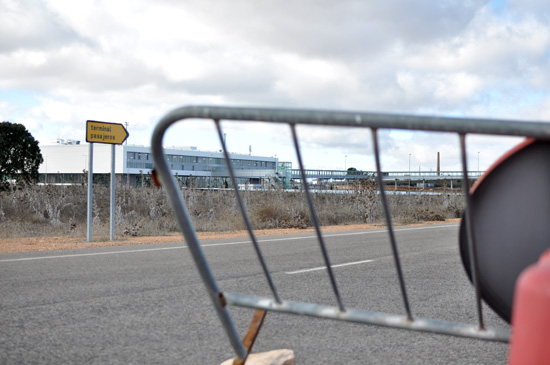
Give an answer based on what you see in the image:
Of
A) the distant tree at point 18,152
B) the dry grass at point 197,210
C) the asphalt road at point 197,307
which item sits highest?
the distant tree at point 18,152

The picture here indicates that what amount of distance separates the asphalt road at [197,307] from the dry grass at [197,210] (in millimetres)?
9183

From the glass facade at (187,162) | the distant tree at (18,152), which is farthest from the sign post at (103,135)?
the glass facade at (187,162)

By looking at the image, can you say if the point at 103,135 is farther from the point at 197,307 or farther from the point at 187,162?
the point at 187,162

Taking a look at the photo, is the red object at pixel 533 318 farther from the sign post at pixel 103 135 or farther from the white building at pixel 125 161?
the white building at pixel 125 161

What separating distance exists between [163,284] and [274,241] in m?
6.02

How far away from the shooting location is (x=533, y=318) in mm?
1079

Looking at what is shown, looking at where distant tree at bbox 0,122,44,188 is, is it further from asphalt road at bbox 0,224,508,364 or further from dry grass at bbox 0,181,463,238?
asphalt road at bbox 0,224,508,364

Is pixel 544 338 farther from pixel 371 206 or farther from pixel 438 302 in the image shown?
pixel 371 206

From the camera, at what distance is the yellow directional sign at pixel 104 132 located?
566 inches

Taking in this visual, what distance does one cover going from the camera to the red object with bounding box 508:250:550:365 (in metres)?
1.06

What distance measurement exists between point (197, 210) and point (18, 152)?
30333 mm

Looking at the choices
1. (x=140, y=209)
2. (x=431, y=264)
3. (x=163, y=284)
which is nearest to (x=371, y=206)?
(x=140, y=209)

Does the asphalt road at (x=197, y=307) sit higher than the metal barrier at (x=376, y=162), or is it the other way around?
the metal barrier at (x=376, y=162)

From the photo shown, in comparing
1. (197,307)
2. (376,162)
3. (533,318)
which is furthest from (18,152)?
(533,318)
